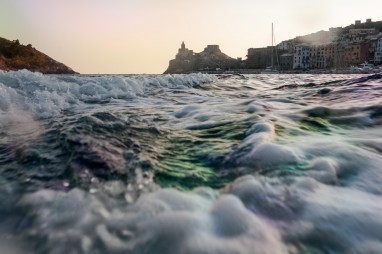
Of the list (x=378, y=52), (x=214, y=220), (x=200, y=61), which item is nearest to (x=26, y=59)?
(x=200, y=61)

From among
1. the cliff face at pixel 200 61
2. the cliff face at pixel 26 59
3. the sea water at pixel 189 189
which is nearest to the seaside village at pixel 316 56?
the cliff face at pixel 200 61

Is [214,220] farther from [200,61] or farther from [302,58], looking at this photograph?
[200,61]

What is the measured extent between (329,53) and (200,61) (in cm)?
6415

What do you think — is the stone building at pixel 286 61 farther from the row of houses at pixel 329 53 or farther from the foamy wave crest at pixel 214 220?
the foamy wave crest at pixel 214 220

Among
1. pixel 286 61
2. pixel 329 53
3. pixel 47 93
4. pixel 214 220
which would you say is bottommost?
→ pixel 286 61

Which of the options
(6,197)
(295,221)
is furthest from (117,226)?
(295,221)

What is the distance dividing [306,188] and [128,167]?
148 cm

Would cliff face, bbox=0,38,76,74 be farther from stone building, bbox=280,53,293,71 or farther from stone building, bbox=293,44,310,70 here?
stone building, bbox=293,44,310,70

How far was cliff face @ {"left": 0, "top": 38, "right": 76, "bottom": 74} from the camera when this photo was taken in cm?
8544

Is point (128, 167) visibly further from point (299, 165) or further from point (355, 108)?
point (355, 108)

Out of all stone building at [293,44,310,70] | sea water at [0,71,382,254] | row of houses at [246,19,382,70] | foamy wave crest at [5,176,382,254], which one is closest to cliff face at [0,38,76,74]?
row of houses at [246,19,382,70]

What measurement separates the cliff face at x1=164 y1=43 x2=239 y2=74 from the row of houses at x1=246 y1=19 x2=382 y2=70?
1278 centimetres

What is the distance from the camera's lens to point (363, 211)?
227 cm

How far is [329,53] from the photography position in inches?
4370
